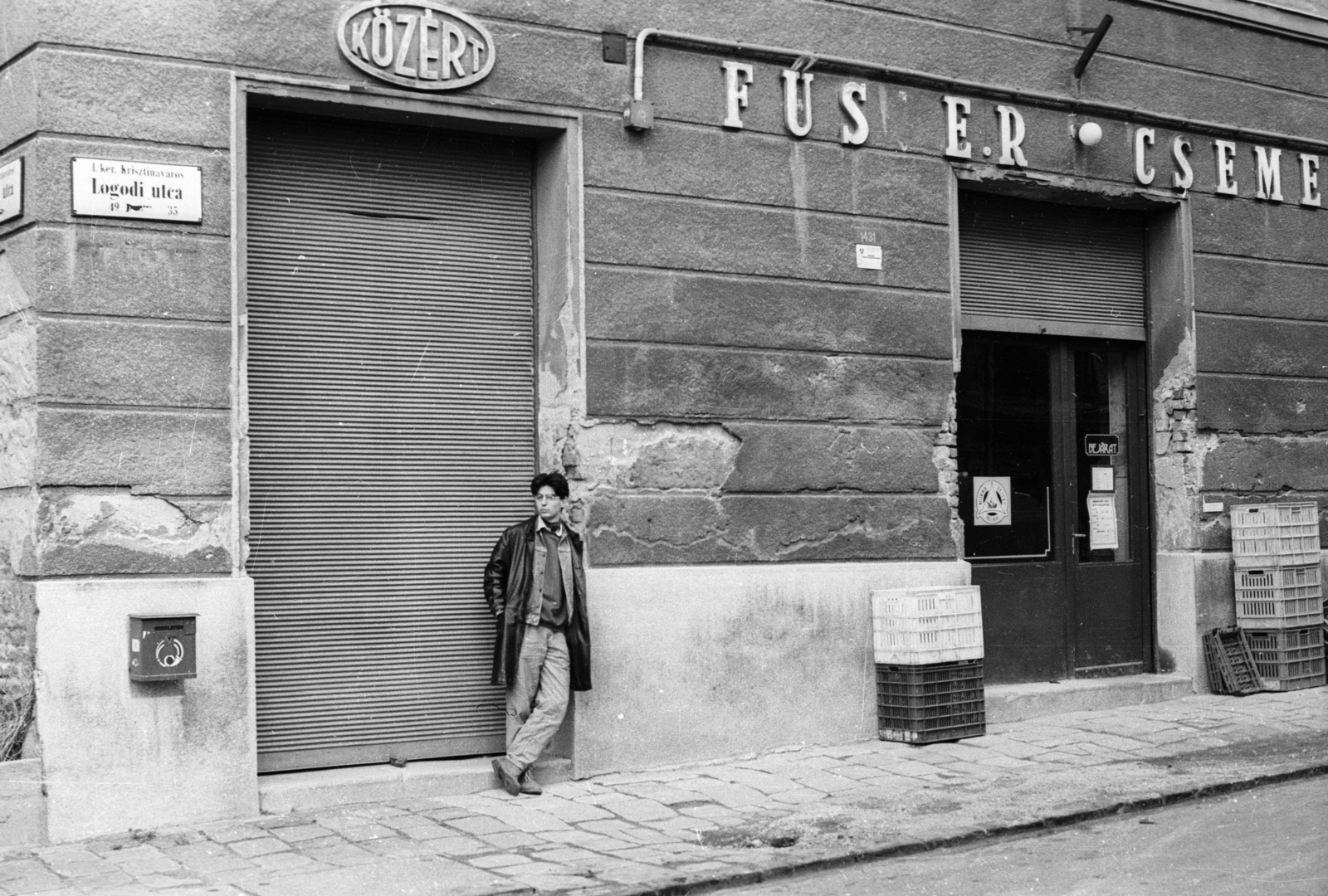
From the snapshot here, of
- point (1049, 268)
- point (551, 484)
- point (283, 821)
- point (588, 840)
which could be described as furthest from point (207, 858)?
point (1049, 268)

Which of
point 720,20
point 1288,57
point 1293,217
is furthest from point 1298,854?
point 1288,57

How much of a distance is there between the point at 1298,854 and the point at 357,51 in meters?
6.37

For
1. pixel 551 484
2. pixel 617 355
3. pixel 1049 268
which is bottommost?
pixel 551 484

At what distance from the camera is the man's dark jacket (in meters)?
8.39

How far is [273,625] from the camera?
8.28m

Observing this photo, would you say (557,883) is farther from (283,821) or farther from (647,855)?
(283,821)

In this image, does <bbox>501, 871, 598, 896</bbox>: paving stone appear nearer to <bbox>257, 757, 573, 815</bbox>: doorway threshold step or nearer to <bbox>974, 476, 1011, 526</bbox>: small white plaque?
<bbox>257, 757, 573, 815</bbox>: doorway threshold step

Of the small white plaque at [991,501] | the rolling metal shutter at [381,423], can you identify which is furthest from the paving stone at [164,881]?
the small white plaque at [991,501]

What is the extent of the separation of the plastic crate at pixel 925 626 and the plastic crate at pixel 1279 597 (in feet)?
9.69

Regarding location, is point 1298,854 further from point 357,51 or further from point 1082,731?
point 357,51

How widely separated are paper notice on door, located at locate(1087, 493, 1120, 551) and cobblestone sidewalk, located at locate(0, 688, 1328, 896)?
5.88 feet

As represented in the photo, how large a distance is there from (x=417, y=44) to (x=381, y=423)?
2.21 meters

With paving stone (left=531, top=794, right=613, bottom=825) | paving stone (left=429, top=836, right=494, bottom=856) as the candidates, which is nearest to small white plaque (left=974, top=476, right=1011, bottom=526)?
paving stone (left=531, top=794, right=613, bottom=825)

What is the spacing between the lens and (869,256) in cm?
996
